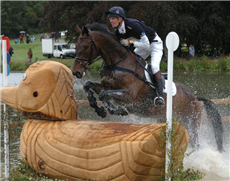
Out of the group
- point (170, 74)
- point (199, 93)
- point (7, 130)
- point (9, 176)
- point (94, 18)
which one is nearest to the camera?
point (170, 74)

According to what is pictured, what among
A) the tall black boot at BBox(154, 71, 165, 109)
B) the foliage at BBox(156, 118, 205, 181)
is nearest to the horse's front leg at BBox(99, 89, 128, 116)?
the tall black boot at BBox(154, 71, 165, 109)

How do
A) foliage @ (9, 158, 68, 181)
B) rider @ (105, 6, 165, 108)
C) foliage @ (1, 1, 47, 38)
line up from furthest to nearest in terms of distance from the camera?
foliage @ (1, 1, 47, 38) → rider @ (105, 6, 165, 108) → foliage @ (9, 158, 68, 181)

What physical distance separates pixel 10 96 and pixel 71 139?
112 centimetres

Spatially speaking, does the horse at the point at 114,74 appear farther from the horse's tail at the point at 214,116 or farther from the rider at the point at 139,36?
the horse's tail at the point at 214,116

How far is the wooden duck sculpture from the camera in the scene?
3.23m

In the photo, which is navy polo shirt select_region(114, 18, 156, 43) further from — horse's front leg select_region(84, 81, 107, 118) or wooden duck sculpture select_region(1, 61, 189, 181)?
wooden duck sculpture select_region(1, 61, 189, 181)

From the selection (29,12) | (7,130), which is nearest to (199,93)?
(7,130)

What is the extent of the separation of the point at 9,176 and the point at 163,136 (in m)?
2.01

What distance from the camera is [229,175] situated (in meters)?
4.29

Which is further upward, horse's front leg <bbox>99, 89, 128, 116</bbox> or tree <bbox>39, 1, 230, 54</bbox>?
tree <bbox>39, 1, 230, 54</bbox>

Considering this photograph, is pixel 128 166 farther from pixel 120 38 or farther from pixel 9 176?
pixel 120 38

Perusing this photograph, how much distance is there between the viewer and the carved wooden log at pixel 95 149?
3217 millimetres

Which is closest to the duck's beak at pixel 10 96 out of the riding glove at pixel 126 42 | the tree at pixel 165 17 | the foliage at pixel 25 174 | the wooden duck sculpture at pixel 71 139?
the wooden duck sculpture at pixel 71 139

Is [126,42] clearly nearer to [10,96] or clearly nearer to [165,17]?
[10,96]
